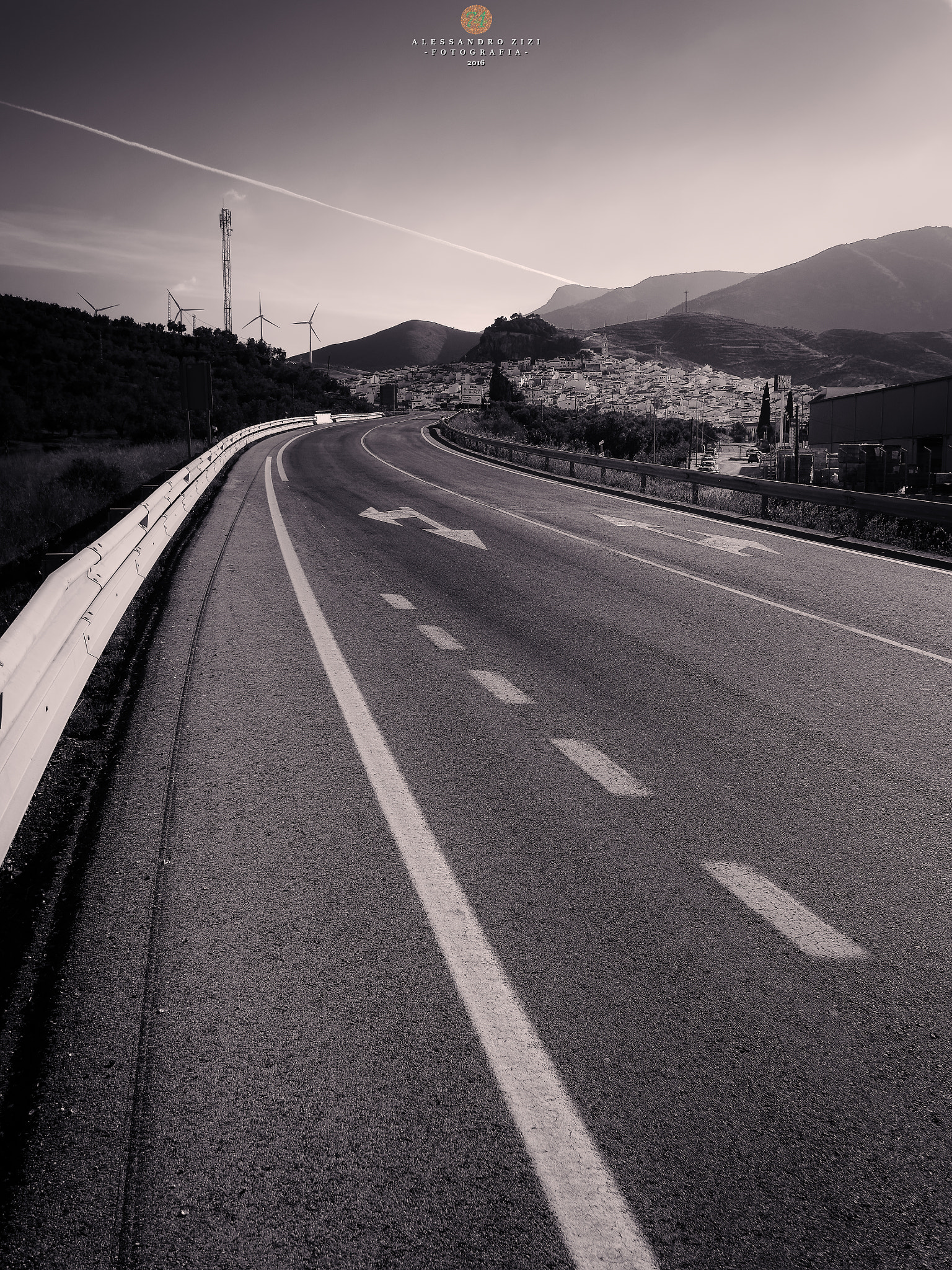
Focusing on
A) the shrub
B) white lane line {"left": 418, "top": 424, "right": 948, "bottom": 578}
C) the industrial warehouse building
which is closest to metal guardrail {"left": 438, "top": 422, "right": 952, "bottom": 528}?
white lane line {"left": 418, "top": 424, "right": 948, "bottom": 578}

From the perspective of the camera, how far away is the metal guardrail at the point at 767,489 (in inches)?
509

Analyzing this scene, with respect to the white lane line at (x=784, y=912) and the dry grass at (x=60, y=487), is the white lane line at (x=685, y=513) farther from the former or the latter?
the white lane line at (x=784, y=912)

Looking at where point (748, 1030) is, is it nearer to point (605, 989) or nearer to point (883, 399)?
point (605, 989)

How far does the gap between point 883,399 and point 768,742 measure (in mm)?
46038

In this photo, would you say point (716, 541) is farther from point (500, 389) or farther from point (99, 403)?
point (500, 389)

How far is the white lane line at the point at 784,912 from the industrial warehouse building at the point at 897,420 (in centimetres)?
3554

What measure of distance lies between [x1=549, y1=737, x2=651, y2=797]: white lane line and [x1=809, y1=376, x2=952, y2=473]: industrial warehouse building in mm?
34425

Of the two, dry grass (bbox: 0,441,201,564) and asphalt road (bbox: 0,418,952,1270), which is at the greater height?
dry grass (bbox: 0,441,201,564)

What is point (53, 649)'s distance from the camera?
4934 millimetres

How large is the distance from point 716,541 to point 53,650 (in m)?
10.8

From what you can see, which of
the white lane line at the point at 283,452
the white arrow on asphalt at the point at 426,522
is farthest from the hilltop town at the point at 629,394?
the white arrow on asphalt at the point at 426,522

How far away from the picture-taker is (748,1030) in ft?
9.25

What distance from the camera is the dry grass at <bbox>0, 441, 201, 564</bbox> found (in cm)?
1716

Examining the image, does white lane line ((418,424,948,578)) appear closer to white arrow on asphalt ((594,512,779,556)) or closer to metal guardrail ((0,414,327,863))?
white arrow on asphalt ((594,512,779,556))
